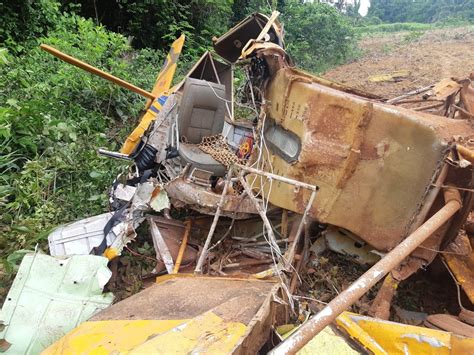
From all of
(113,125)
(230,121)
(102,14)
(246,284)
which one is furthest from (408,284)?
(102,14)

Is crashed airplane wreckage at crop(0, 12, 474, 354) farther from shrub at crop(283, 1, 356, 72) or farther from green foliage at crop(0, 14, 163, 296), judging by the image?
shrub at crop(283, 1, 356, 72)

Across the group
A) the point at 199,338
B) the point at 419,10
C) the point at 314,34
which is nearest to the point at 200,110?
the point at 199,338

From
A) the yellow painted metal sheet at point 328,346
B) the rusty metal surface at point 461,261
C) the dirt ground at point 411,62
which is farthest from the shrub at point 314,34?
the yellow painted metal sheet at point 328,346

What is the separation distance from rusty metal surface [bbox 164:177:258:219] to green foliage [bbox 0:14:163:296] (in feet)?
3.38

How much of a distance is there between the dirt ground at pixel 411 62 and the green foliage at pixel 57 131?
6.69 m

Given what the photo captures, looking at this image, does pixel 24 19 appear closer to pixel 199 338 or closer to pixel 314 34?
pixel 199 338

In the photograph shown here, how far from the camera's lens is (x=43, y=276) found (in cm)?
304

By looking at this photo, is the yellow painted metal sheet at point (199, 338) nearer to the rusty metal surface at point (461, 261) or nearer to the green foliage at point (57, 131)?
the rusty metal surface at point (461, 261)

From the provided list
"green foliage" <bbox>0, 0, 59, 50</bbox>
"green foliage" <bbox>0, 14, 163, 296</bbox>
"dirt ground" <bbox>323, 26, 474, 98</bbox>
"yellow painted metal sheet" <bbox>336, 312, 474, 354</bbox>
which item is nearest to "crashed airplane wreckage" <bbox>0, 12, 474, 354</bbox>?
"yellow painted metal sheet" <bbox>336, 312, 474, 354</bbox>

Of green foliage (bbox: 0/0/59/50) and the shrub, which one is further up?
the shrub

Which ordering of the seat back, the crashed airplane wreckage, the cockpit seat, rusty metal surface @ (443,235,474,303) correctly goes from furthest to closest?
the seat back → the cockpit seat → rusty metal surface @ (443,235,474,303) → the crashed airplane wreckage

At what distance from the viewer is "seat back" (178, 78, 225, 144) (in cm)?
479

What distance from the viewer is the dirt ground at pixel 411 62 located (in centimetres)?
1201

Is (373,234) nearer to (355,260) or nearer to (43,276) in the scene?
(355,260)
